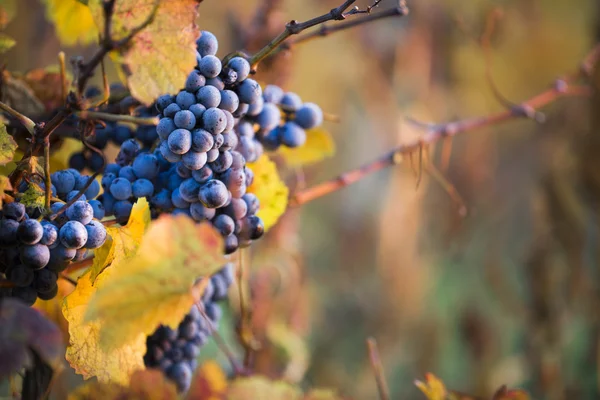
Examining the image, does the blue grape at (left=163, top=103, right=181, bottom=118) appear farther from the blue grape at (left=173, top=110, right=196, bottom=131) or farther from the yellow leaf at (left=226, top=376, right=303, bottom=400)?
the yellow leaf at (left=226, top=376, right=303, bottom=400)

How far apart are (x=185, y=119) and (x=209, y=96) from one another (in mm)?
24

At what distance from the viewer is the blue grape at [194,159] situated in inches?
15.2

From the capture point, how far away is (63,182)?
0.40 metres

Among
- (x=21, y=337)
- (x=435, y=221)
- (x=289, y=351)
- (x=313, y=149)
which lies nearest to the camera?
(x=21, y=337)

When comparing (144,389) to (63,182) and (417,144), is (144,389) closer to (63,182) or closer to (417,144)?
(63,182)

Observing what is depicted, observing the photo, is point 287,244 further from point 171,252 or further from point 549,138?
point 549,138

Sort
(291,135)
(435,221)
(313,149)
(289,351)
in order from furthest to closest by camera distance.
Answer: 1. (435,221)
2. (289,351)
3. (313,149)
4. (291,135)

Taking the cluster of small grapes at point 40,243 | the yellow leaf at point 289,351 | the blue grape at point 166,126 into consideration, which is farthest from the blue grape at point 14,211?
the yellow leaf at point 289,351

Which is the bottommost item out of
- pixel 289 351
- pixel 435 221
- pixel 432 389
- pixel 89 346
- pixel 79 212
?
pixel 435 221

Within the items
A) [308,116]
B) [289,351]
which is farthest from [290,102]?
[289,351]

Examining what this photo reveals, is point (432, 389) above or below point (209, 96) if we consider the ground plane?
below

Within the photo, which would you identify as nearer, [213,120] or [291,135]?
[213,120]

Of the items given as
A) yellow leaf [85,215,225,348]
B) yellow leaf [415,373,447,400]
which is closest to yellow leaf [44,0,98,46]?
yellow leaf [85,215,225,348]

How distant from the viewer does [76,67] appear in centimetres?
40
